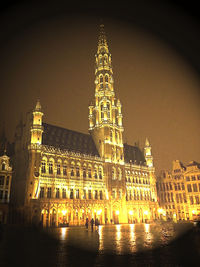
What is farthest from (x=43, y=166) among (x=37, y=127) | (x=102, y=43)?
(x=102, y=43)

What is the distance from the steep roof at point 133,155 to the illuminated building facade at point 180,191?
10414 millimetres

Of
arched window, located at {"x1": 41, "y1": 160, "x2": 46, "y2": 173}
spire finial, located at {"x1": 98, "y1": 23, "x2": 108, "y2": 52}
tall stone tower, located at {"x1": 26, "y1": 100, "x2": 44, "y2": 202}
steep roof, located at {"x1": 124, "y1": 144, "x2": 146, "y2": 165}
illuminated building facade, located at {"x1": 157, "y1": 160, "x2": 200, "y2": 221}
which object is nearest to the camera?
tall stone tower, located at {"x1": 26, "y1": 100, "x2": 44, "y2": 202}

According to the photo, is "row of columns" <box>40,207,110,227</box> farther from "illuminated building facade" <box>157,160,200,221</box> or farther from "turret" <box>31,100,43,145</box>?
"illuminated building facade" <box>157,160,200,221</box>

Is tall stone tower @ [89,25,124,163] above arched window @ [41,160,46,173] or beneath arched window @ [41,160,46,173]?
above

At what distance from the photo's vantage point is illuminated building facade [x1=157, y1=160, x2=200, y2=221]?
69.5 meters

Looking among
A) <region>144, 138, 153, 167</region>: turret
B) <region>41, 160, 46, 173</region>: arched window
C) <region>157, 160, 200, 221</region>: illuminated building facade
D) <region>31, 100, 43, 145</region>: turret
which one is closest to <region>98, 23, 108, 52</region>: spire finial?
<region>144, 138, 153, 167</region>: turret

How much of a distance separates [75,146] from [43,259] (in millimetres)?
47119

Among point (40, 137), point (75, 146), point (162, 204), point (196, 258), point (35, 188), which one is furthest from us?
point (162, 204)

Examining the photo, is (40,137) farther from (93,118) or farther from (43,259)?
(43,259)

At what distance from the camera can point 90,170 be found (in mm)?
57375

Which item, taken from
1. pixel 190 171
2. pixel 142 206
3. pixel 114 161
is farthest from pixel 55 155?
pixel 190 171

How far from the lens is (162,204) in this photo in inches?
3076

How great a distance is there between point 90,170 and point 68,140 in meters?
9.69

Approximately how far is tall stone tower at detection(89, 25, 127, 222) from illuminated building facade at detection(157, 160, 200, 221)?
20.7m
